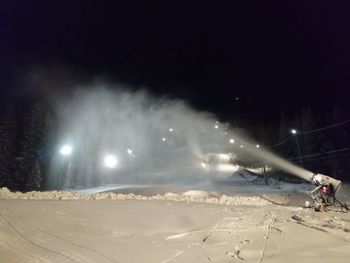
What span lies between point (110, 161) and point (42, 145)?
51.0 ft

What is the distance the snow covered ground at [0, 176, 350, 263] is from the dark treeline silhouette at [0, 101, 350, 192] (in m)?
34.7

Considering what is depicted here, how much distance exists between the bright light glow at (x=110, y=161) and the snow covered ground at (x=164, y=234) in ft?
156

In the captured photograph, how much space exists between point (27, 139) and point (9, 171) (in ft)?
15.6

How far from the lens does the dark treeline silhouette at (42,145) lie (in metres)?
46.0

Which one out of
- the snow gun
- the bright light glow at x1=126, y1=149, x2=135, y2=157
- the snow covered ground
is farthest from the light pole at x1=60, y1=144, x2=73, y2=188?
the snow gun

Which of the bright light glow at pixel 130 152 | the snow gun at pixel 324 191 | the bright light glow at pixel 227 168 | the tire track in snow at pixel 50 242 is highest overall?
the bright light glow at pixel 130 152

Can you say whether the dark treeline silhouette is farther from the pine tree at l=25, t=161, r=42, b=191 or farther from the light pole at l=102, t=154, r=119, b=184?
the light pole at l=102, t=154, r=119, b=184

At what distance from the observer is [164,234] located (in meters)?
10.2

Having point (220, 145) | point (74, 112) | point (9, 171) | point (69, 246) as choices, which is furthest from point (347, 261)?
point (220, 145)

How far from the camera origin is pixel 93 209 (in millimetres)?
13148

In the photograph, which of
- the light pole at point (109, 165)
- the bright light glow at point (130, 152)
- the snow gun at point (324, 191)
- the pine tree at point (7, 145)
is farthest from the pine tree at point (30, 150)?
the snow gun at point (324, 191)

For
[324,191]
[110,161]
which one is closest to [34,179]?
[110,161]

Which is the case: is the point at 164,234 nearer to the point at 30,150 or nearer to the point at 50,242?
the point at 50,242

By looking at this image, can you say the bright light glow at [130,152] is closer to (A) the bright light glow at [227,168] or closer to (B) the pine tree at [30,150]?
(A) the bright light glow at [227,168]
